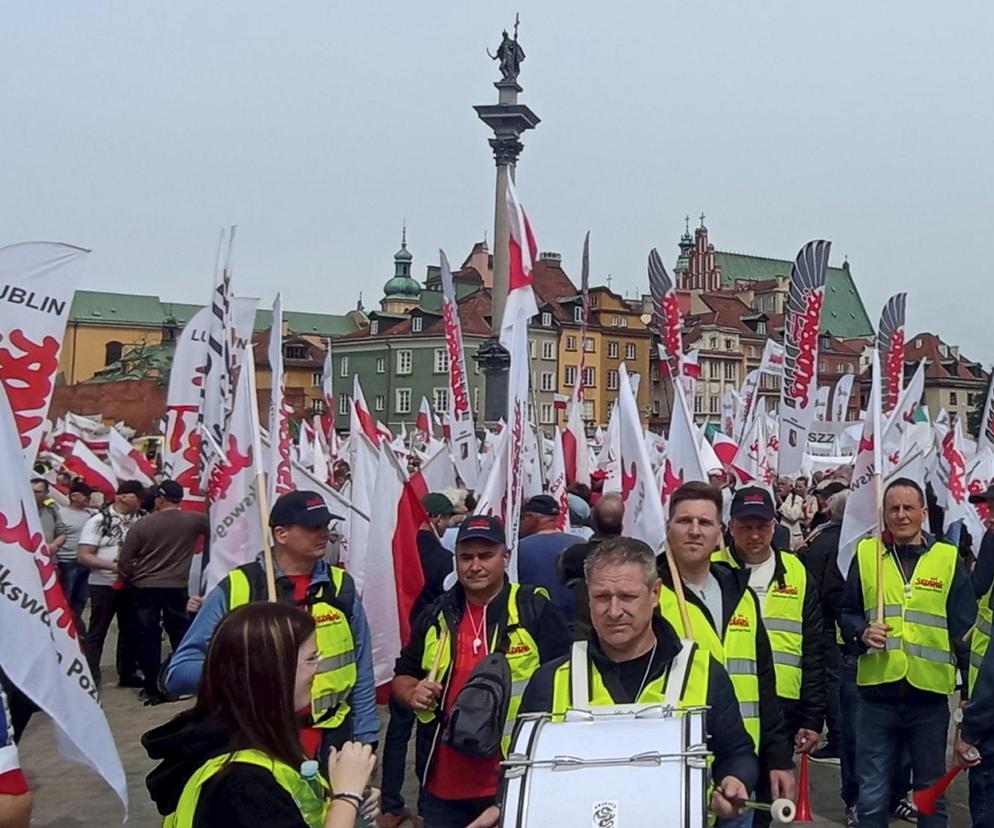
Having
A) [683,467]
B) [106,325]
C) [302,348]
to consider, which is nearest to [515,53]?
[683,467]

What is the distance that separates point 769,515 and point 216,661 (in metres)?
2.81

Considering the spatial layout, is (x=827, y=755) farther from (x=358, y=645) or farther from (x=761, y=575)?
(x=358, y=645)

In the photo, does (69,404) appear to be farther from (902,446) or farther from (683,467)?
(683,467)

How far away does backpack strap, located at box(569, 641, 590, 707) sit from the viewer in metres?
3.32

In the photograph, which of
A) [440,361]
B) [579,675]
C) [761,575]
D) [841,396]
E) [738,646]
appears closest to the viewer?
[579,675]

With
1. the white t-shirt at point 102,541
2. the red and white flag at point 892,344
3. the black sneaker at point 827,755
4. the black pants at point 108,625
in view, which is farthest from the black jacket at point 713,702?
the red and white flag at point 892,344

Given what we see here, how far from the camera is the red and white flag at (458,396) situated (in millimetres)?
11547

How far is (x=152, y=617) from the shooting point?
34.7ft

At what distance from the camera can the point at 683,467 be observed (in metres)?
6.35

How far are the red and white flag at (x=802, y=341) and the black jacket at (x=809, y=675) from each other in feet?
17.4

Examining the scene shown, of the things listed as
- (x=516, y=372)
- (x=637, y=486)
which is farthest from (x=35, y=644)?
(x=516, y=372)

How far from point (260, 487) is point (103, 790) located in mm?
3240

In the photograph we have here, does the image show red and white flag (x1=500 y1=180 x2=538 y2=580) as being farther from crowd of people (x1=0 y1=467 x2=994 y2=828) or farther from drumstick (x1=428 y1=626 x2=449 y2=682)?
drumstick (x1=428 y1=626 x2=449 y2=682)

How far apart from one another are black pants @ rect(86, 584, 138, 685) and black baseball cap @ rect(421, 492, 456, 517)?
10.9ft
